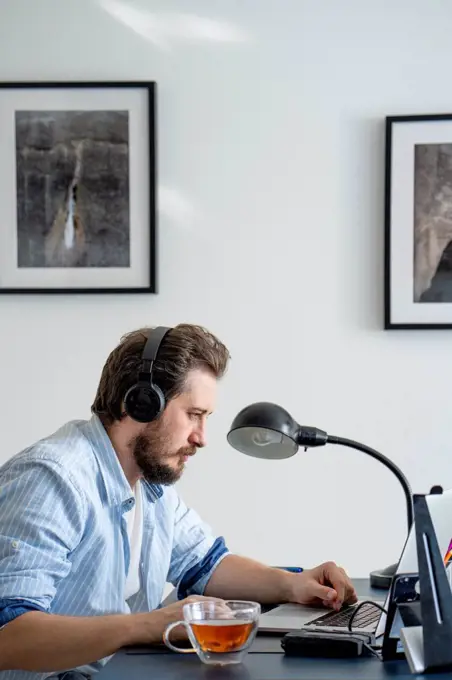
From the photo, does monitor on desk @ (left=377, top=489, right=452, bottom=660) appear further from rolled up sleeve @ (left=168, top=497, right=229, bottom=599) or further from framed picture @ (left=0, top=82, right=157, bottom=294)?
framed picture @ (left=0, top=82, right=157, bottom=294)

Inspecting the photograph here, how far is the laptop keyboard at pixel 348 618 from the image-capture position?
1.58 metres

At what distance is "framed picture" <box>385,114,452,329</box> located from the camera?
2.87m

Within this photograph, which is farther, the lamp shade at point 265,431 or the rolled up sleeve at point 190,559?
the rolled up sleeve at point 190,559

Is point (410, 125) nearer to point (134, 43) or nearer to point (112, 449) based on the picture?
point (134, 43)

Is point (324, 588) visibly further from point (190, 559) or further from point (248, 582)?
point (190, 559)

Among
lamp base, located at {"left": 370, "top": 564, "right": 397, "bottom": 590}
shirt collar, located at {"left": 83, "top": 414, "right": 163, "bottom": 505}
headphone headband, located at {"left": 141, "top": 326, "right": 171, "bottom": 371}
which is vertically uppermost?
headphone headband, located at {"left": 141, "top": 326, "right": 171, "bottom": 371}

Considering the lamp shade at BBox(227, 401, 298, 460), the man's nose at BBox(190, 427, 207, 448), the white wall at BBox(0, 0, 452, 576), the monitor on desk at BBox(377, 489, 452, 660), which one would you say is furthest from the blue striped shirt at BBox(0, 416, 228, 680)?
the white wall at BBox(0, 0, 452, 576)

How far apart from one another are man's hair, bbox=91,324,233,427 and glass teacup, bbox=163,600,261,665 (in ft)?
1.88

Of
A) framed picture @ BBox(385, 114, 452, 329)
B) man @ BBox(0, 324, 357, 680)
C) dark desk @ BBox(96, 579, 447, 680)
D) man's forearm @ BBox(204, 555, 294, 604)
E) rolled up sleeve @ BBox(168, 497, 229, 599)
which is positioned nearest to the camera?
dark desk @ BBox(96, 579, 447, 680)

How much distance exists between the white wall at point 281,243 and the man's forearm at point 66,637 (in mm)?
1453

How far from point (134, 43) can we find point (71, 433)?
1.53 metres

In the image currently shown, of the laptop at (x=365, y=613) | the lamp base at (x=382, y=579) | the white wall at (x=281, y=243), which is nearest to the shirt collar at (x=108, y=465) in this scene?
the laptop at (x=365, y=613)

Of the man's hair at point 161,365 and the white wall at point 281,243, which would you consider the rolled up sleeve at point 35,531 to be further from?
the white wall at point 281,243

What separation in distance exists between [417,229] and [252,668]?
1817 mm
